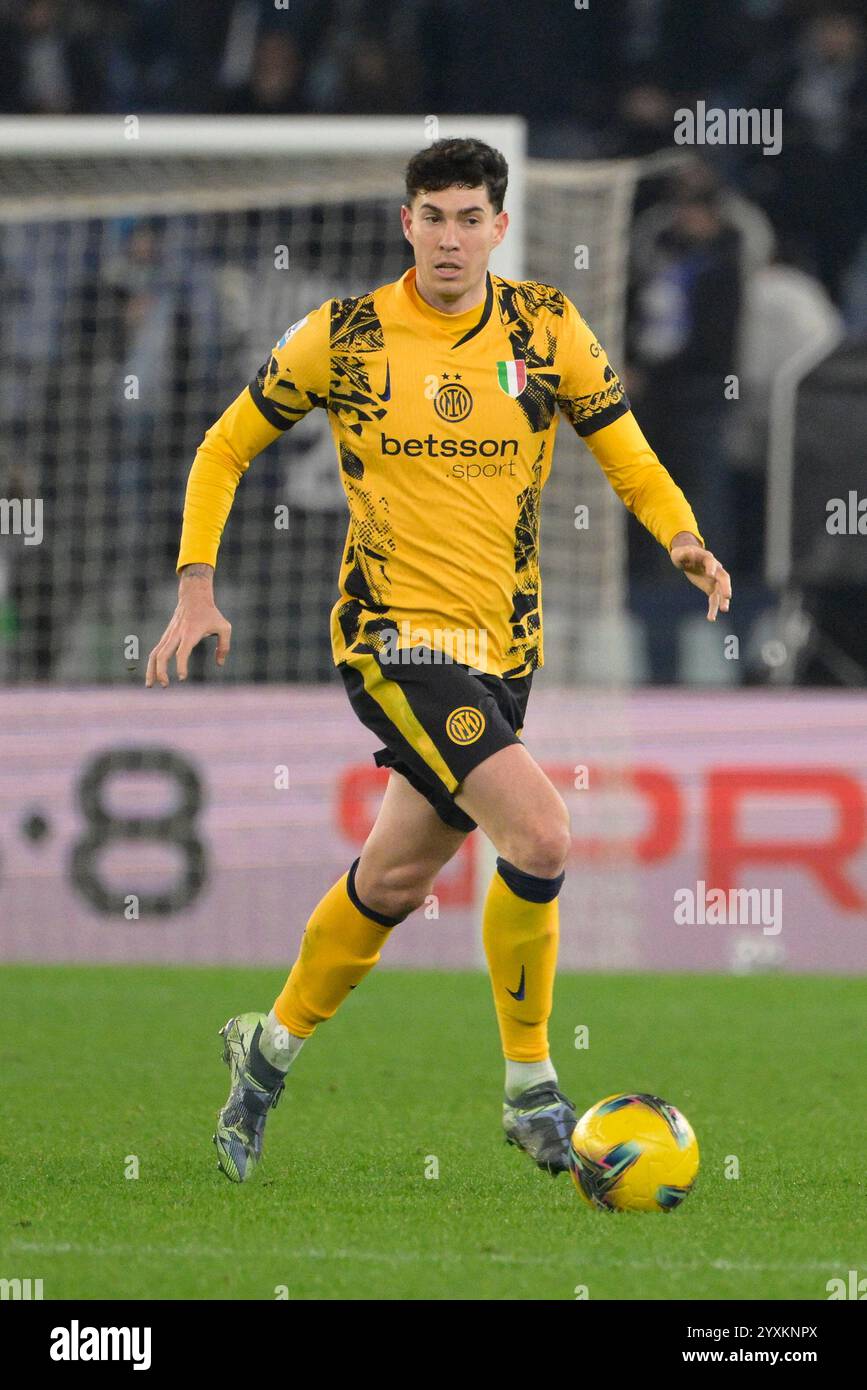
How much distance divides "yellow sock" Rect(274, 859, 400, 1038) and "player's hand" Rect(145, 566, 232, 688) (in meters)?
0.64

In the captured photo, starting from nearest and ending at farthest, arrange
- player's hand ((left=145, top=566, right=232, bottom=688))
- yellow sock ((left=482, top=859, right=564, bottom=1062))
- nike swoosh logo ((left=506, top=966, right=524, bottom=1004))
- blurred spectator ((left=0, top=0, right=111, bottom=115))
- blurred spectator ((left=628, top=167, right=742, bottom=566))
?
player's hand ((left=145, top=566, right=232, bottom=688)) < yellow sock ((left=482, top=859, right=564, bottom=1062)) < nike swoosh logo ((left=506, top=966, right=524, bottom=1004)) < blurred spectator ((left=628, top=167, right=742, bottom=566)) < blurred spectator ((left=0, top=0, right=111, bottom=115))

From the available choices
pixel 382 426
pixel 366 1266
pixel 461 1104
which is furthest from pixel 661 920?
pixel 366 1266

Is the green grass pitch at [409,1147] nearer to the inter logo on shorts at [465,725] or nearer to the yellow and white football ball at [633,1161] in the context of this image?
the yellow and white football ball at [633,1161]

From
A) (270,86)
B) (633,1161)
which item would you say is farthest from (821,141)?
(633,1161)

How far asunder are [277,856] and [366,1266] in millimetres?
5878

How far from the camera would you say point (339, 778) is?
990cm

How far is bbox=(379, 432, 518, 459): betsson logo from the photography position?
513 cm

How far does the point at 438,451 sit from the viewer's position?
16.9 feet

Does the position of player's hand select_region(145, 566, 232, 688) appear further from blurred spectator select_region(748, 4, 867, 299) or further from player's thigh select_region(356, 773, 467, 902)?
blurred spectator select_region(748, 4, 867, 299)

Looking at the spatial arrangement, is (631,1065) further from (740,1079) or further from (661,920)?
(661,920)

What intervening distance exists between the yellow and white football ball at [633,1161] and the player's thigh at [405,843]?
723 millimetres

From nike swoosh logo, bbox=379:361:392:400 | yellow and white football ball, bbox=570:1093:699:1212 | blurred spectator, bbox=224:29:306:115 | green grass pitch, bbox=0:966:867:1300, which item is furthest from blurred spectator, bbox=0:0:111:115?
yellow and white football ball, bbox=570:1093:699:1212

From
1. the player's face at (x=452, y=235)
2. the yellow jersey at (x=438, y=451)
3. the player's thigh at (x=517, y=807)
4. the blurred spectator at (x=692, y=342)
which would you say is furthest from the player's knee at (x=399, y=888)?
the blurred spectator at (x=692, y=342)

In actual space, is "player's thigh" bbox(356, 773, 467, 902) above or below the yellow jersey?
below
